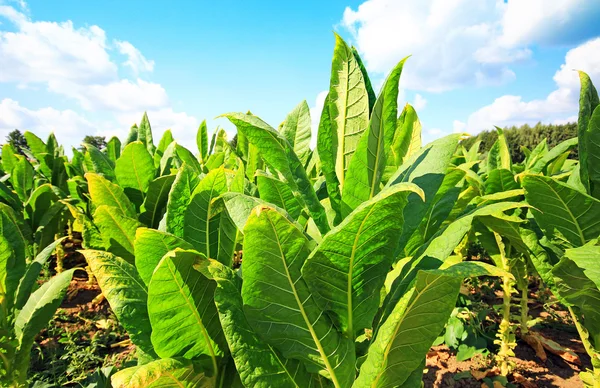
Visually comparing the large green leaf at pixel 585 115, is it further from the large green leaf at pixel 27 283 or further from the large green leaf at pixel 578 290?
the large green leaf at pixel 27 283

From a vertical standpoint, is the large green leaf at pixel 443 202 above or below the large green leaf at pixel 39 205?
below

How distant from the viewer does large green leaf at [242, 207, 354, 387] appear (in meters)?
0.88

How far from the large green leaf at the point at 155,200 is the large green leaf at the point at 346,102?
4.10 feet

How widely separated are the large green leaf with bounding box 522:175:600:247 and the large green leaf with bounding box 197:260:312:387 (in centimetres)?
130

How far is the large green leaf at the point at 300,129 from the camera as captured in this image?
5.26 feet

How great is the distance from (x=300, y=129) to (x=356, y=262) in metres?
0.82

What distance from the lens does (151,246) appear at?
1.10 metres

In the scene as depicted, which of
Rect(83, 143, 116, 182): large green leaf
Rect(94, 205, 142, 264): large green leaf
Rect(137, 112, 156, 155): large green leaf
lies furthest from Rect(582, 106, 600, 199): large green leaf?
Rect(137, 112, 156, 155): large green leaf

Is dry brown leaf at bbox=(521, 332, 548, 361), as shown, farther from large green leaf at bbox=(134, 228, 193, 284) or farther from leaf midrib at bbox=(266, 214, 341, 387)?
large green leaf at bbox=(134, 228, 193, 284)

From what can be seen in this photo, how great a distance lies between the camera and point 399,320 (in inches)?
35.9

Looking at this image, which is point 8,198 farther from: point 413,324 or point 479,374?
point 479,374

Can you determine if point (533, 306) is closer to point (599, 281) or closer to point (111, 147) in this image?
point (599, 281)

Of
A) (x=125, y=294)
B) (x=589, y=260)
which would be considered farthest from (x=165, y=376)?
(x=589, y=260)

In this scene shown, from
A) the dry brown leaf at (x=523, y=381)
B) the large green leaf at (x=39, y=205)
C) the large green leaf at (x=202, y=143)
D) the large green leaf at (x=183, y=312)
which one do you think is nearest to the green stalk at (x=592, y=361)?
the dry brown leaf at (x=523, y=381)
